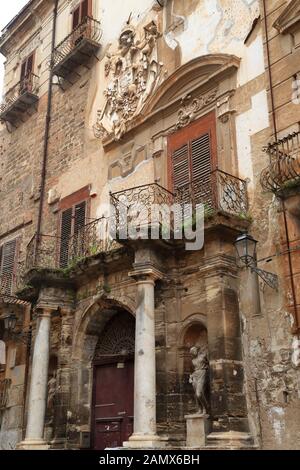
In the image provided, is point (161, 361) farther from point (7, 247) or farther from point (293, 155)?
point (7, 247)

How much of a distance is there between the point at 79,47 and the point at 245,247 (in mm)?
9365

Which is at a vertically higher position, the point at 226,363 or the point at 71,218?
the point at 71,218

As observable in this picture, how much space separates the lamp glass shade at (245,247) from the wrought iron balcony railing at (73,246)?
11.1 ft

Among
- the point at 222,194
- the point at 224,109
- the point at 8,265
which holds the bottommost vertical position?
the point at 222,194

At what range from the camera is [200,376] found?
33.1 feet

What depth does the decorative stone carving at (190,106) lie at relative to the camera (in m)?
12.1

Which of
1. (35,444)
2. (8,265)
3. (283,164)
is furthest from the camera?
(8,265)

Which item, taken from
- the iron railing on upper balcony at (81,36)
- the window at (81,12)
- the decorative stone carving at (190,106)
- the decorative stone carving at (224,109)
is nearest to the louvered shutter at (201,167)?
the decorative stone carving at (224,109)

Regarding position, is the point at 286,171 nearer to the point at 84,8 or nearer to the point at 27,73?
the point at 84,8

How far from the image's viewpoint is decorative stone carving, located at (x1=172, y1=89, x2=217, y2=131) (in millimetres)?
12094

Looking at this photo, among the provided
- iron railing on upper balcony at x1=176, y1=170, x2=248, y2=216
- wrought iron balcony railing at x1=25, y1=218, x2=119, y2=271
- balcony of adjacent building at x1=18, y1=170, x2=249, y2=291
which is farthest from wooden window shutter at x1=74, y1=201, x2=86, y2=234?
iron railing on upper balcony at x1=176, y1=170, x2=248, y2=216

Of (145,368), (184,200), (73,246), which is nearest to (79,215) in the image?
(73,246)

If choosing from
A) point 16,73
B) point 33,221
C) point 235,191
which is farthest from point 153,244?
point 16,73

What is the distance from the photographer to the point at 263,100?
35.9ft
